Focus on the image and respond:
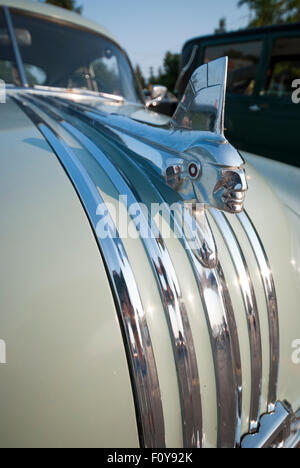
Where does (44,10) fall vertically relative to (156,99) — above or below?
above

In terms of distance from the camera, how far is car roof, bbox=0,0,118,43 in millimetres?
2154

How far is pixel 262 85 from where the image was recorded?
388cm

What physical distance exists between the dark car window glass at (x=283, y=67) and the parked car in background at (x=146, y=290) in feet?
10.9

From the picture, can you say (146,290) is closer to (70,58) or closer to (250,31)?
(70,58)

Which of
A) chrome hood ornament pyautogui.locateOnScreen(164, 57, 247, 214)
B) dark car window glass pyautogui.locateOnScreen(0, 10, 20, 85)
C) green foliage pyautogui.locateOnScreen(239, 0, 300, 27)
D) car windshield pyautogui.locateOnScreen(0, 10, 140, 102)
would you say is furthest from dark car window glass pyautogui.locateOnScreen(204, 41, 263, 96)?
green foliage pyautogui.locateOnScreen(239, 0, 300, 27)

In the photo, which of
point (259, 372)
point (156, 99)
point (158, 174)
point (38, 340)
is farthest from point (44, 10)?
point (259, 372)

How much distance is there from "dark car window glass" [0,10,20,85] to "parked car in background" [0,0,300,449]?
A: 1.01m

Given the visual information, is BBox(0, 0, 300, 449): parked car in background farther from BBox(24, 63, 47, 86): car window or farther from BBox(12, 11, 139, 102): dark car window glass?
BBox(12, 11, 139, 102): dark car window glass

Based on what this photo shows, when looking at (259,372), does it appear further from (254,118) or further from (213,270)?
(254,118)

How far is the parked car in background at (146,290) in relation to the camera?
752 millimetres

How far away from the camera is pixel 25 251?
0.79 metres

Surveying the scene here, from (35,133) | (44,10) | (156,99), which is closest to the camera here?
(35,133)

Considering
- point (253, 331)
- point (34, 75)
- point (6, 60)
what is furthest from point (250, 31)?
point (253, 331)

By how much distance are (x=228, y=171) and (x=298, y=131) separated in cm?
335
